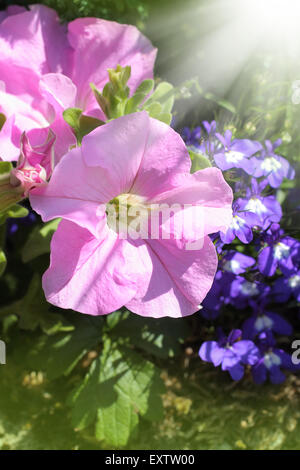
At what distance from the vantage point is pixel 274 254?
1053mm

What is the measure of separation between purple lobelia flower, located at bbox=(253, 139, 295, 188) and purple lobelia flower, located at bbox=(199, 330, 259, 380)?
334 mm

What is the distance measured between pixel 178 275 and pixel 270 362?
0.48 m

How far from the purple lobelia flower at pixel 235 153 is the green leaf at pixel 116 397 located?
51 cm

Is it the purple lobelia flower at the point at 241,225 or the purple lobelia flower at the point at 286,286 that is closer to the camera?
the purple lobelia flower at the point at 241,225

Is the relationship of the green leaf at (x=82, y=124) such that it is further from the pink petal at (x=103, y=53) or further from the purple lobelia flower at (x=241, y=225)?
the purple lobelia flower at (x=241, y=225)

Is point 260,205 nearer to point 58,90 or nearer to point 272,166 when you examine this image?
point 272,166

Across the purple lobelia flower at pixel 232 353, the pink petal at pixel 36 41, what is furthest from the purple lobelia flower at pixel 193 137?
the purple lobelia flower at pixel 232 353

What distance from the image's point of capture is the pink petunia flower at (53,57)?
2.85 feet

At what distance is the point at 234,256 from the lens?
1062mm

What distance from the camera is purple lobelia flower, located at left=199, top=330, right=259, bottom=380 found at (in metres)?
1.07

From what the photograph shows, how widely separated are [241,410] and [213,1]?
0.99m

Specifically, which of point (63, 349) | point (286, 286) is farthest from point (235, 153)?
point (63, 349)

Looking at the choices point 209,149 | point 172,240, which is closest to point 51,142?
point 172,240

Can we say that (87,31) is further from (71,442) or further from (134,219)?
(71,442)
